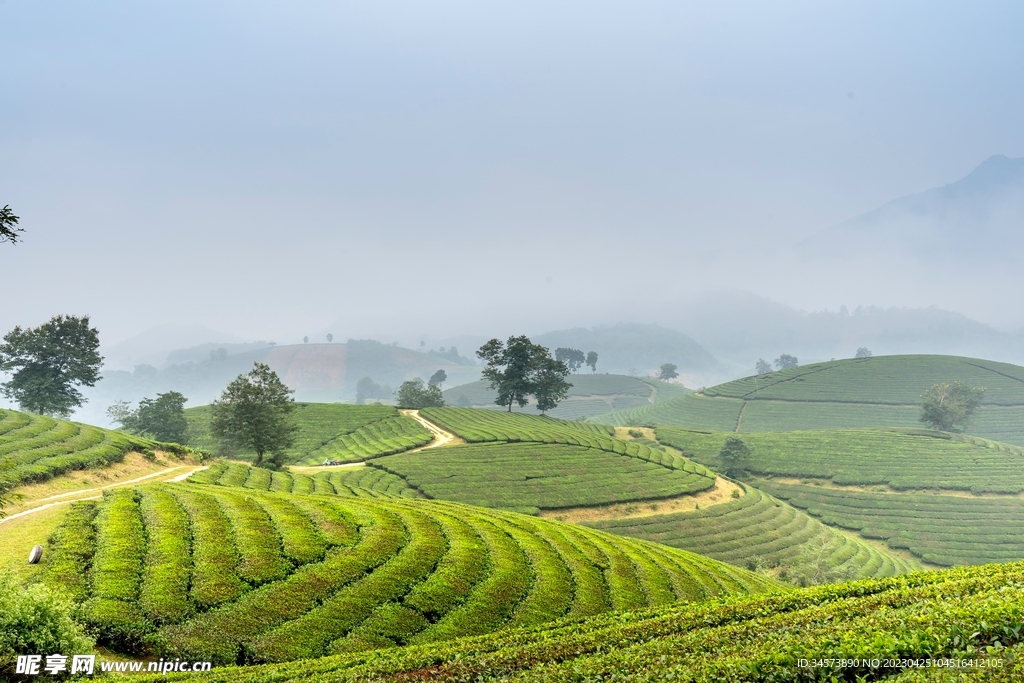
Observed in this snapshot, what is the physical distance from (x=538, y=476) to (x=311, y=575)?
43739 millimetres

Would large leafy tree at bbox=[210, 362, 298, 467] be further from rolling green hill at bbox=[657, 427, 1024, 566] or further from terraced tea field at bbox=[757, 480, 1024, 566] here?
terraced tea field at bbox=[757, 480, 1024, 566]

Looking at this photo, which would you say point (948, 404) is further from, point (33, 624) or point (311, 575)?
point (33, 624)

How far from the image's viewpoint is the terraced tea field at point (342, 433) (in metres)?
66.8

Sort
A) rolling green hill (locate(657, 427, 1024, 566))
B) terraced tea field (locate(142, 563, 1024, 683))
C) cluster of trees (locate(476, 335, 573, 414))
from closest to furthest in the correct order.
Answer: terraced tea field (locate(142, 563, 1024, 683)) < rolling green hill (locate(657, 427, 1024, 566)) < cluster of trees (locate(476, 335, 573, 414))

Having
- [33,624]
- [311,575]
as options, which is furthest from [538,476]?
[33,624]

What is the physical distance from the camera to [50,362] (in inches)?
2509

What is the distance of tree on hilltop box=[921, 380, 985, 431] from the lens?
328 feet

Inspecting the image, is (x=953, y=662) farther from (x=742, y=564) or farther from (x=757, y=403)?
(x=757, y=403)

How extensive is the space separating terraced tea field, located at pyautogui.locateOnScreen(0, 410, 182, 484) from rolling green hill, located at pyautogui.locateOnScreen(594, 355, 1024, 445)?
129m

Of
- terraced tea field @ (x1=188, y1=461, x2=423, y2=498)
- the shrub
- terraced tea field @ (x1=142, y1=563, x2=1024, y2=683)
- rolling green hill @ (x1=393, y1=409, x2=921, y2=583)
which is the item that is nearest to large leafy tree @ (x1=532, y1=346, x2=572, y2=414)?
rolling green hill @ (x1=393, y1=409, x2=921, y2=583)

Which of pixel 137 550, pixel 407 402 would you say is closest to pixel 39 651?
pixel 137 550

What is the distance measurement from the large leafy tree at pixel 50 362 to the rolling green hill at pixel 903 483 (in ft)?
346

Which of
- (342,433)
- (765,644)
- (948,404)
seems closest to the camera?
(765,644)

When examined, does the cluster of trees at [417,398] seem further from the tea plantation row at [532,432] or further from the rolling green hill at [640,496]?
the rolling green hill at [640,496]
